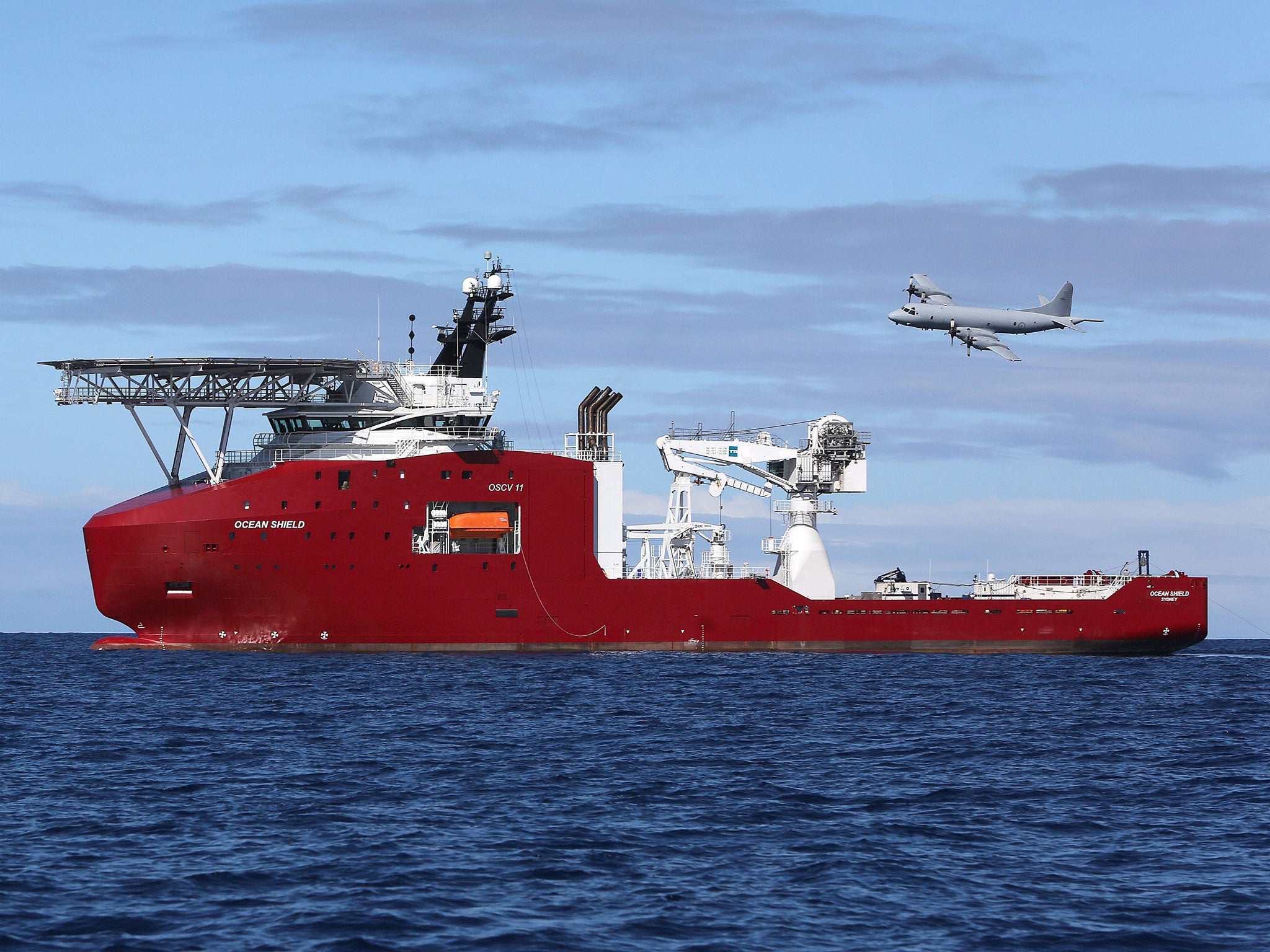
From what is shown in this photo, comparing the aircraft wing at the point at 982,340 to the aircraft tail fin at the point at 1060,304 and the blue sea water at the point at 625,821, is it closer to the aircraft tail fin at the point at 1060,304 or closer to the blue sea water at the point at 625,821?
the aircraft tail fin at the point at 1060,304

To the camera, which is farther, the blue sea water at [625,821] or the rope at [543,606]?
the rope at [543,606]

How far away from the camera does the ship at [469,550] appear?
4603cm

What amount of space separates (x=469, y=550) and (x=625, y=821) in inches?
1166

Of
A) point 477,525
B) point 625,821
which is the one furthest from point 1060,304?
point 625,821

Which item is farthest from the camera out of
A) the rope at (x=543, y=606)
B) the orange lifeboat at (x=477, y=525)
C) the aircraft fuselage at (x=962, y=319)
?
the aircraft fuselage at (x=962, y=319)

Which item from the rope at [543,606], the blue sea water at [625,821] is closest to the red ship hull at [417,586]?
the rope at [543,606]

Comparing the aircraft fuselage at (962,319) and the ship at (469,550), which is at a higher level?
the aircraft fuselage at (962,319)

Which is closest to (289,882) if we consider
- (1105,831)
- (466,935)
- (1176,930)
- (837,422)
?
(466,935)

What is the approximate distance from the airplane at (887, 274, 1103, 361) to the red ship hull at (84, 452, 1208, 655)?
10904mm

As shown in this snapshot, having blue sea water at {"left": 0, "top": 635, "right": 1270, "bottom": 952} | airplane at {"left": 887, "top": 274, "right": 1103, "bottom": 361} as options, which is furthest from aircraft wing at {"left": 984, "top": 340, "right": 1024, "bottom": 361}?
blue sea water at {"left": 0, "top": 635, "right": 1270, "bottom": 952}

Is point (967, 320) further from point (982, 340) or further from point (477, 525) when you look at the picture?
point (477, 525)

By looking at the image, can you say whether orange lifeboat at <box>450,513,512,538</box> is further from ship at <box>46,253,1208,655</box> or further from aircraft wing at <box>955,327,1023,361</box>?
aircraft wing at <box>955,327,1023,361</box>

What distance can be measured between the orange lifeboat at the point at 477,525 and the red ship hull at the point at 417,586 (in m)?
0.60

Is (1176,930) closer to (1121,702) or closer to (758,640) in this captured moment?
(1121,702)
